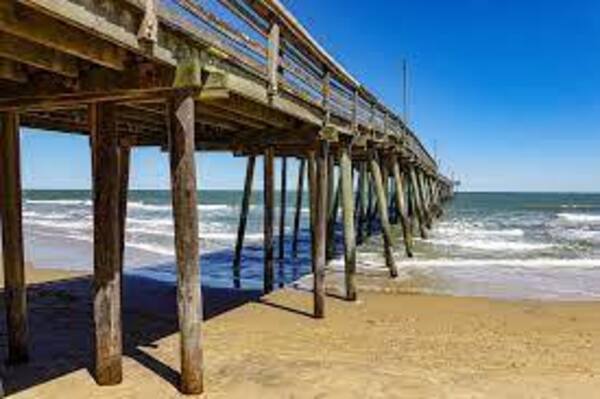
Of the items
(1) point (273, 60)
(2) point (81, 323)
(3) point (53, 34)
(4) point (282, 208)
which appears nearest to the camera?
(3) point (53, 34)

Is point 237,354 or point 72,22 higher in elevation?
point 72,22

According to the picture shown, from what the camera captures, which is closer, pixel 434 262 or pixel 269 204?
pixel 269 204

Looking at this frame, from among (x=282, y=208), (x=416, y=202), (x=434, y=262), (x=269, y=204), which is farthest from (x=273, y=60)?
(x=416, y=202)

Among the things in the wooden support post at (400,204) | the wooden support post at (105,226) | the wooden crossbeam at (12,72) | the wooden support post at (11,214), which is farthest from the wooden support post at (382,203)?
the wooden crossbeam at (12,72)

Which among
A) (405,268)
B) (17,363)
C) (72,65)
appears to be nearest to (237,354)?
(17,363)

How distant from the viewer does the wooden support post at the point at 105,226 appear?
6492mm

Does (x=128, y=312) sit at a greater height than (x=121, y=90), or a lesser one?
lesser

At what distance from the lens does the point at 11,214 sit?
23.2 ft

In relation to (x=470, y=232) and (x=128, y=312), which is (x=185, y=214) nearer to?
(x=128, y=312)

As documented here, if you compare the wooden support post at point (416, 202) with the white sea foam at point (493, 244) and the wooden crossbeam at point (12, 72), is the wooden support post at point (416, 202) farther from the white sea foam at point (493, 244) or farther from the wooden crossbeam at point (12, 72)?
the wooden crossbeam at point (12, 72)

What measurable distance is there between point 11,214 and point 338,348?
3.95 meters

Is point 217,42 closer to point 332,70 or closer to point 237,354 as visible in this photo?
point 237,354

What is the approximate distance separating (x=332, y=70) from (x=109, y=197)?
5473mm

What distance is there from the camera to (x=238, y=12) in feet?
23.1
